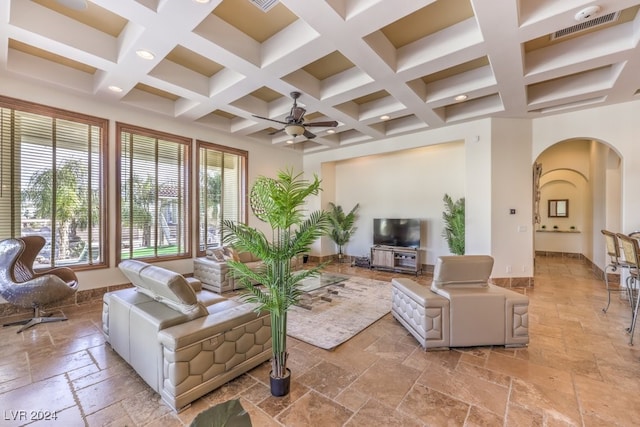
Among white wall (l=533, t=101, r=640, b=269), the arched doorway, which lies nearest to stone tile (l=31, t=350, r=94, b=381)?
white wall (l=533, t=101, r=640, b=269)

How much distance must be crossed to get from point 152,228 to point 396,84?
508 centimetres

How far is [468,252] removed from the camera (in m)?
5.67

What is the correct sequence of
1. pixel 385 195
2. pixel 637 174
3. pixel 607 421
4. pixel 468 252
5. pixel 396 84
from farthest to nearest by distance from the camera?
pixel 385 195 → pixel 468 252 → pixel 637 174 → pixel 396 84 → pixel 607 421

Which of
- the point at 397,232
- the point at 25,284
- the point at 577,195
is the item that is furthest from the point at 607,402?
the point at 577,195

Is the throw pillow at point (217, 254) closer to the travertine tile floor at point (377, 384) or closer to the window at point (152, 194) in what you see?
the window at point (152, 194)

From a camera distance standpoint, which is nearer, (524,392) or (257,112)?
(524,392)

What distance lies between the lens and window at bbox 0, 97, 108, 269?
393cm

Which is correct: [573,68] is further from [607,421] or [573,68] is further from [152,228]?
[152,228]

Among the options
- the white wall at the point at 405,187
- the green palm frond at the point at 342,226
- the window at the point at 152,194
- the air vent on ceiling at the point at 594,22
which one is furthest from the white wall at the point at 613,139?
the window at the point at 152,194

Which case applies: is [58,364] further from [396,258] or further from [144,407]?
[396,258]

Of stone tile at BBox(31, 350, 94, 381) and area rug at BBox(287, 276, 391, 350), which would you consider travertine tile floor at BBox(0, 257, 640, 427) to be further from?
area rug at BBox(287, 276, 391, 350)

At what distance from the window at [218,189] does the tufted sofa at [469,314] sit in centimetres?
466

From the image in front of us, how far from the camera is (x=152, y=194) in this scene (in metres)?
5.38

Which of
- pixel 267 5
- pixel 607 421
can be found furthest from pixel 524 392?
pixel 267 5
